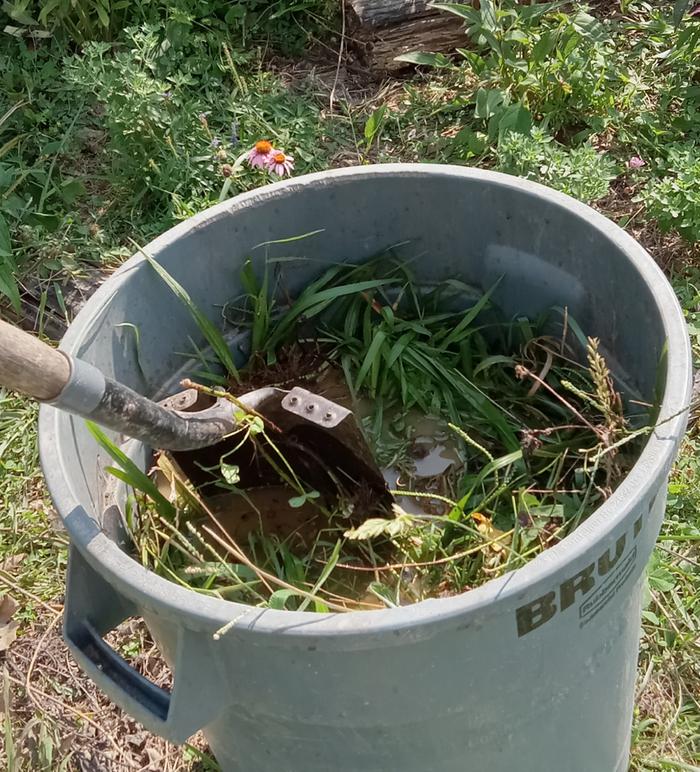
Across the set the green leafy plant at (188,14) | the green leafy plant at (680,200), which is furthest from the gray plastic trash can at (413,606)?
the green leafy plant at (188,14)

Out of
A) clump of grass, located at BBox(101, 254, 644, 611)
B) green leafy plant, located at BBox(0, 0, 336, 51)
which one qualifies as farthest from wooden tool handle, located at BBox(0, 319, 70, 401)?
green leafy plant, located at BBox(0, 0, 336, 51)

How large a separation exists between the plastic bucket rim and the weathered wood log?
181 centimetres

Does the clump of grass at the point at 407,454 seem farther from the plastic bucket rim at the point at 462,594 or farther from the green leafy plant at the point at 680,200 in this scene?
the green leafy plant at the point at 680,200

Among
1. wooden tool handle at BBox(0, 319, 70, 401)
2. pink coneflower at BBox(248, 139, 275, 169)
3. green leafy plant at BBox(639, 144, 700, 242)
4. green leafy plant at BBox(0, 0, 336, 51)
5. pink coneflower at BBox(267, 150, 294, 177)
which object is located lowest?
green leafy plant at BBox(639, 144, 700, 242)

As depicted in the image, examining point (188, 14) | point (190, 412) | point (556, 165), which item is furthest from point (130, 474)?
point (188, 14)

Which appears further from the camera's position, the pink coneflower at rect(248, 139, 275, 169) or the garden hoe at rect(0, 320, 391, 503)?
the pink coneflower at rect(248, 139, 275, 169)

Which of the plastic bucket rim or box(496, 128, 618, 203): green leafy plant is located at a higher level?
the plastic bucket rim

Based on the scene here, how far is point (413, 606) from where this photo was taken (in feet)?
2.78

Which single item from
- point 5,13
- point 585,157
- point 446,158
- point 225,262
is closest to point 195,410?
point 225,262

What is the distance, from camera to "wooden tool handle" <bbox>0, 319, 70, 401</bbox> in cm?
92

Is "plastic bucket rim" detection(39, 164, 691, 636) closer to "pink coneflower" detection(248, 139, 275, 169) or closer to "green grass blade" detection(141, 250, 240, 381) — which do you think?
"green grass blade" detection(141, 250, 240, 381)

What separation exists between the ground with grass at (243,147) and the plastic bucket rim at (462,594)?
0.77 metres

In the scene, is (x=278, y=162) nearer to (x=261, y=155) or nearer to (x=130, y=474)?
(x=261, y=155)

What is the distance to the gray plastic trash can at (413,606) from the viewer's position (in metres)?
0.88
